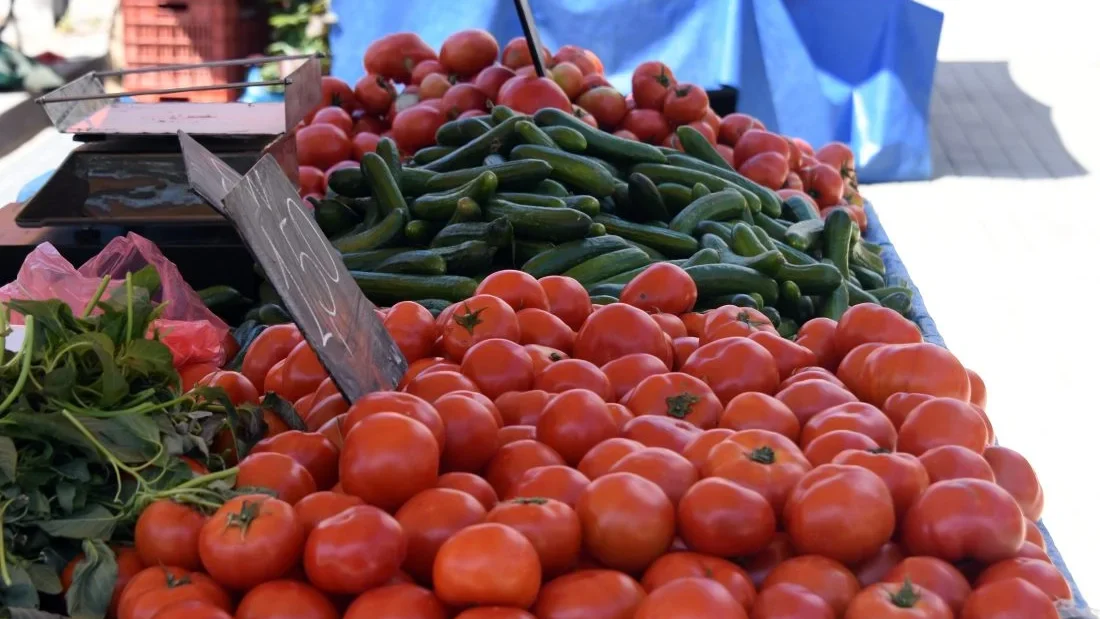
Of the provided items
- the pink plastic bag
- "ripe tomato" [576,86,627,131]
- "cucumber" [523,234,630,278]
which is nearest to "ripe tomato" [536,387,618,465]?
the pink plastic bag

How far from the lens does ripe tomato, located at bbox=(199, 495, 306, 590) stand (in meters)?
1.29

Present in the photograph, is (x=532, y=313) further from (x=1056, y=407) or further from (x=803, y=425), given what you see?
(x=1056, y=407)

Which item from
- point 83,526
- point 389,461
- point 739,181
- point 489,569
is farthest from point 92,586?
point 739,181

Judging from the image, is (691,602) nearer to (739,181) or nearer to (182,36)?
(739,181)

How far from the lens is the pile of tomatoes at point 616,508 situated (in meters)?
1.24

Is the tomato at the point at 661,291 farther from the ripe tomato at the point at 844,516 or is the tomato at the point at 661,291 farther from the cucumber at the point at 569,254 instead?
the ripe tomato at the point at 844,516

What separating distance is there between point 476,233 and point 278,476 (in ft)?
4.55

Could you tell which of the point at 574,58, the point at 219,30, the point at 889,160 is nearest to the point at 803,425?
the point at 574,58

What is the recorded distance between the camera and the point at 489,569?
47.6 inches

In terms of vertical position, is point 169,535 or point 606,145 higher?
point 606,145

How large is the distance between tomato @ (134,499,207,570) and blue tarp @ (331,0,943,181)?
5.09 m

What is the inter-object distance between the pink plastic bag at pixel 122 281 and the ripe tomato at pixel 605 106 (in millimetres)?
1766

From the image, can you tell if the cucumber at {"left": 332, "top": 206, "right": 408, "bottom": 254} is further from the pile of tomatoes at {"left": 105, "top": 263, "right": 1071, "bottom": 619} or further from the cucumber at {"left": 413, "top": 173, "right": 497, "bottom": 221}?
the pile of tomatoes at {"left": 105, "top": 263, "right": 1071, "bottom": 619}

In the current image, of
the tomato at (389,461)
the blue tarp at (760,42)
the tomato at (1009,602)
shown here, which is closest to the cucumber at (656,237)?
the tomato at (389,461)
